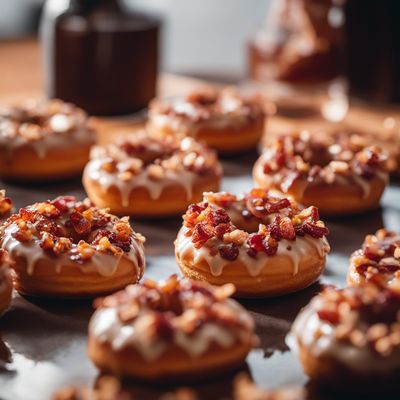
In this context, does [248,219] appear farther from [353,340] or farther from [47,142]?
[47,142]

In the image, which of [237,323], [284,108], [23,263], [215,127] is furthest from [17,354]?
[284,108]

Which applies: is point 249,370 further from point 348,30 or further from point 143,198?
point 348,30

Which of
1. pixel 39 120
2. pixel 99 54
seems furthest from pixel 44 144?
pixel 99 54

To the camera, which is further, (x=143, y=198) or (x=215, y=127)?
(x=215, y=127)

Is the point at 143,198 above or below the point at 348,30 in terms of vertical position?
below

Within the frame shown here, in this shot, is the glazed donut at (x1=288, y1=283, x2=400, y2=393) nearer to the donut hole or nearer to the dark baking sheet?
the dark baking sheet

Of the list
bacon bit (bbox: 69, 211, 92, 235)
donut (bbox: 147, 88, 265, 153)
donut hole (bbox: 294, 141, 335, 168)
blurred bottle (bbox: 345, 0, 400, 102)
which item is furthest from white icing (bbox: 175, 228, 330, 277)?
blurred bottle (bbox: 345, 0, 400, 102)

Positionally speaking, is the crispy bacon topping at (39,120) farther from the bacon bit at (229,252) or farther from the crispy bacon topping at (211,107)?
the bacon bit at (229,252)

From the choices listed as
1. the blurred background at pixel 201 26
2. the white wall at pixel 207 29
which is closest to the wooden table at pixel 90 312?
the blurred background at pixel 201 26
